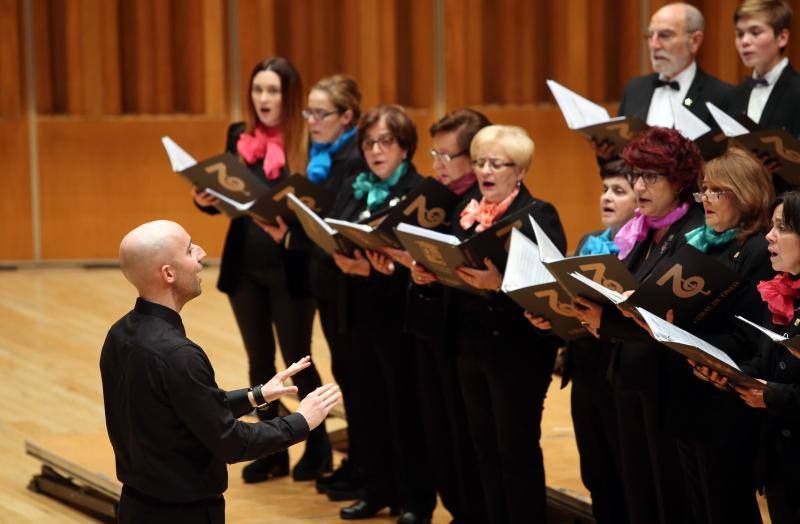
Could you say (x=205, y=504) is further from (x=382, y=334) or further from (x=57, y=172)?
(x=57, y=172)

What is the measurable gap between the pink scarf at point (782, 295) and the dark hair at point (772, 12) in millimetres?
1840

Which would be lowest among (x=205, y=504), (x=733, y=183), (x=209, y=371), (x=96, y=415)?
(x=96, y=415)

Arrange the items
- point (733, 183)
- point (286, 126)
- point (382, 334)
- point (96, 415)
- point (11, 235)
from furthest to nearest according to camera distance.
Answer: point (11, 235)
point (96, 415)
point (286, 126)
point (382, 334)
point (733, 183)

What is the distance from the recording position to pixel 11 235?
8.77 metres

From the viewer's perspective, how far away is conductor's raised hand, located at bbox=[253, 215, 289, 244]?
4.69m

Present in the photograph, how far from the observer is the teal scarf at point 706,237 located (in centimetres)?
325

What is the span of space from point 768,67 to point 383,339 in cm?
168

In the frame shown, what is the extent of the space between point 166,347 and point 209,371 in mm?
105

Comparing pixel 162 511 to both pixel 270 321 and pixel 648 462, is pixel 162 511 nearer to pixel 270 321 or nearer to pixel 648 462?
pixel 648 462

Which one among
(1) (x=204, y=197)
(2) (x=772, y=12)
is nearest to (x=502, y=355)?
(1) (x=204, y=197)

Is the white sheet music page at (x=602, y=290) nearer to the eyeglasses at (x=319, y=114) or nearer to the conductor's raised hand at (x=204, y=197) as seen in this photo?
the eyeglasses at (x=319, y=114)

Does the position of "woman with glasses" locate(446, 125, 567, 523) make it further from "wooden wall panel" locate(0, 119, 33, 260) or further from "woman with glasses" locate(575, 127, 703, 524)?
"wooden wall panel" locate(0, 119, 33, 260)

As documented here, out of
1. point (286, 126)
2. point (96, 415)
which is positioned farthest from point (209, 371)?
point (96, 415)

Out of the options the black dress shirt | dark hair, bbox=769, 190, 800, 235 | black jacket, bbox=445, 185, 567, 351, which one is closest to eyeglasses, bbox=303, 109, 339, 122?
black jacket, bbox=445, 185, 567, 351
